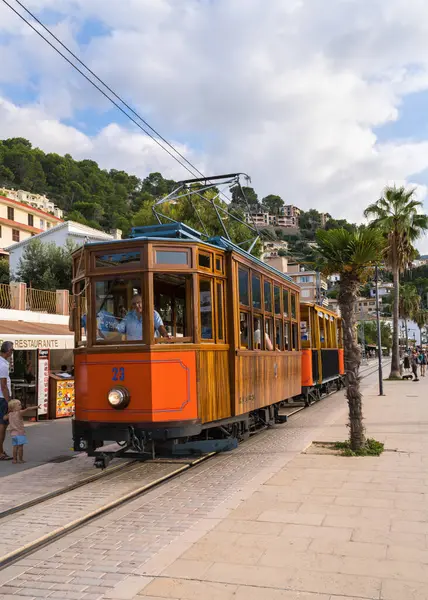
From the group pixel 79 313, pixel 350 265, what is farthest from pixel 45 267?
pixel 79 313

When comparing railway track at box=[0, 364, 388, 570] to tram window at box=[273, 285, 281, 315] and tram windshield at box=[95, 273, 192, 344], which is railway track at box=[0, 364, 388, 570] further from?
tram window at box=[273, 285, 281, 315]

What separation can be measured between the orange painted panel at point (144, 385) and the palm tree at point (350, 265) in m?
3.15

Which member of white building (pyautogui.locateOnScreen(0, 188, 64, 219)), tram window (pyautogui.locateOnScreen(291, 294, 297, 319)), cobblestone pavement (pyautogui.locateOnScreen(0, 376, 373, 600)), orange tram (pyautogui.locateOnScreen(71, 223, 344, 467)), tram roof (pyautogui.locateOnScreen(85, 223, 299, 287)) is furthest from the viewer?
white building (pyautogui.locateOnScreen(0, 188, 64, 219))

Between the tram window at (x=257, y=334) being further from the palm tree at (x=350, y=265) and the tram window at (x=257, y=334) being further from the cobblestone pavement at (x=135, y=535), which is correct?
the cobblestone pavement at (x=135, y=535)

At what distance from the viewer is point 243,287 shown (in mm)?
9430

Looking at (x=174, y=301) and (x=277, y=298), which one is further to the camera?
(x=277, y=298)

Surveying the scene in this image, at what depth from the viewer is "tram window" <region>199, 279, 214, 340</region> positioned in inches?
326

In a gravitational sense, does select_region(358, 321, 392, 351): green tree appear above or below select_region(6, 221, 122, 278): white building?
below

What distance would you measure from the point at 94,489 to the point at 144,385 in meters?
1.43

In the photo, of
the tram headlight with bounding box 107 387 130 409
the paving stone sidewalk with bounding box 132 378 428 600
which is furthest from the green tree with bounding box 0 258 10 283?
the paving stone sidewalk with bounding box 132 378 428 600

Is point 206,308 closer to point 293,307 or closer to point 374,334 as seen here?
point 293,307

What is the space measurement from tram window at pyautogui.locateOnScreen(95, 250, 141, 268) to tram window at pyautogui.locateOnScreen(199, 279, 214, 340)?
952 mm

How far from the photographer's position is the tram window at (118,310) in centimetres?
790

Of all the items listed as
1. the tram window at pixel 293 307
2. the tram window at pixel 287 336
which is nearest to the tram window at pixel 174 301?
the tram window at pixel 287 336
